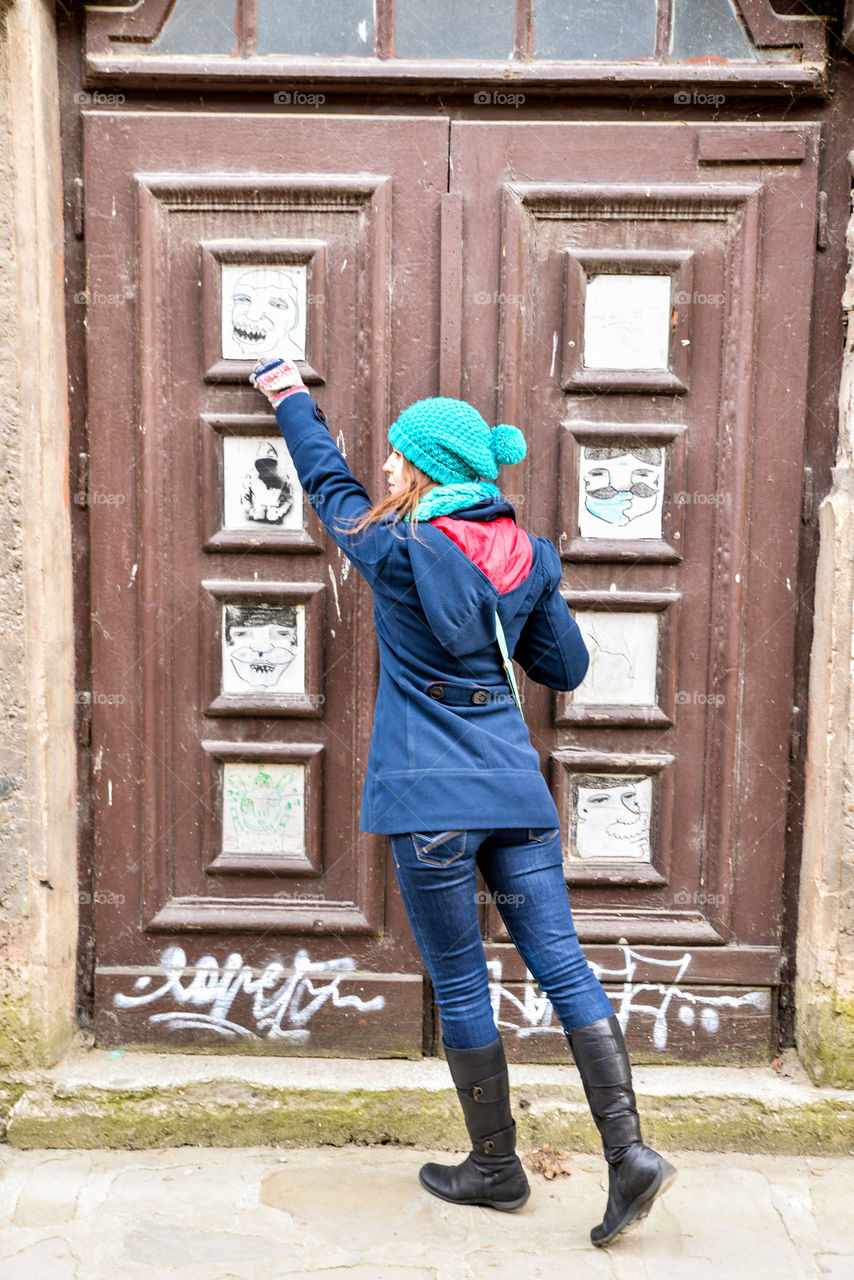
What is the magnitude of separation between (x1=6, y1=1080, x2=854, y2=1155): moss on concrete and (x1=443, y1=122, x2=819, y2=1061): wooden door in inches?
9.0

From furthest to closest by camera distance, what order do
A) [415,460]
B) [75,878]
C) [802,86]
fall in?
[75,878] < [802,86] < [415,460]

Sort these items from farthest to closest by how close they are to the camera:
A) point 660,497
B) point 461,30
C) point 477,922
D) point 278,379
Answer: point 660,497 < point 461,30 < point 278,379 < point 477,922

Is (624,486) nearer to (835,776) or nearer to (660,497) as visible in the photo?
(660,497)

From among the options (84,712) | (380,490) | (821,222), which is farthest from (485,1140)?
(821,222)

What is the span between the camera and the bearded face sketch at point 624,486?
3.10 meters

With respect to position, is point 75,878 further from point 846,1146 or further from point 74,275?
point 846,1146

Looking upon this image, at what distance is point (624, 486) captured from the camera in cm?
311

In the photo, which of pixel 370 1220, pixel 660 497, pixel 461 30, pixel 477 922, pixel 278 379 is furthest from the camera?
pixel 660 497

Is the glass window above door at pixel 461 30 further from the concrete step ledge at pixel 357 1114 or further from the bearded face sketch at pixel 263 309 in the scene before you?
the concrete step ledge at pixel 357 1114

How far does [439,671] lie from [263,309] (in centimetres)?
125

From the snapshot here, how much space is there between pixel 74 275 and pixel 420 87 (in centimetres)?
111

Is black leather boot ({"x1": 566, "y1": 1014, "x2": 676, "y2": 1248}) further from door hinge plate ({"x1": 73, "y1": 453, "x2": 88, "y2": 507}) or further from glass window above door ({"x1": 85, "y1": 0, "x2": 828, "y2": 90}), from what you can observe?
glass window above door ({"x1": 85, "y1": 0, "x2": 828, "y2": 90})

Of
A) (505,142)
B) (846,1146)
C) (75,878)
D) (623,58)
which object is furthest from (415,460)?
(846,1146)

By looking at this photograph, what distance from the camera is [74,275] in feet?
10.1
